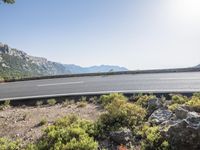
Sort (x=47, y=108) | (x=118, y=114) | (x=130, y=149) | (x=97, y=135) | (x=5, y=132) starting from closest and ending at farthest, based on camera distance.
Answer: (x=130, y=149) → (x=97, y=135) → (x=118, y=114) → (x=5, y=132) → (x=47, y=108)

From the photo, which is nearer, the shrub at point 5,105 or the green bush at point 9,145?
the green bush at point 9,145

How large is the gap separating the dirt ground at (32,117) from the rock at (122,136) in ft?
7.52

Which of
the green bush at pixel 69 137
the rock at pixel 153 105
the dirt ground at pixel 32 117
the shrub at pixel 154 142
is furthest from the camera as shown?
the rock at pixel 153 105

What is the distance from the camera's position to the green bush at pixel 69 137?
308 inches

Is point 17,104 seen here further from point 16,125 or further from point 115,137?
point 115,137

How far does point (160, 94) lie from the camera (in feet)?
45.5

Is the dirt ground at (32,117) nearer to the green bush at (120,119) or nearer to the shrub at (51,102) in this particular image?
the shrub at (51,102)

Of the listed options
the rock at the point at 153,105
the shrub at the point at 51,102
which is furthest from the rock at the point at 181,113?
the shrub at the point at 51,102

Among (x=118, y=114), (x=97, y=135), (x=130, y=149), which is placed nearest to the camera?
(x=130, y=149)

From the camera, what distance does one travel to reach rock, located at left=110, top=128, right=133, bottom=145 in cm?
838

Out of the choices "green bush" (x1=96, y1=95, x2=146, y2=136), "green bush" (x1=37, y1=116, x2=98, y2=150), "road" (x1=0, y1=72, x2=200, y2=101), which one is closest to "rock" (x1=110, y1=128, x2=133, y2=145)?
"green bush" (x1=96, y1=95, x2=146, y2=136)

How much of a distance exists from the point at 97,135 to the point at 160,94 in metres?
5.73

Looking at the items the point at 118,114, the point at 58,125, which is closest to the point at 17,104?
the point at 58,125

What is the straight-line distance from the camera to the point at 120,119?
375 inches
